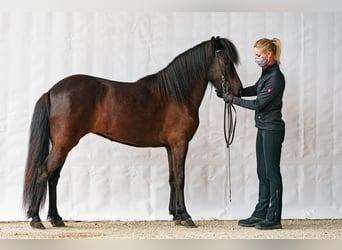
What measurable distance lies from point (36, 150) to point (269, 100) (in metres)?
1.75

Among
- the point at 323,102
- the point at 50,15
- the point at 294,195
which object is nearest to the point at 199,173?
the point at 294,195

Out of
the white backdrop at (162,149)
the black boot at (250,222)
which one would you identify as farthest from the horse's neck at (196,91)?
the black boot at (250,222)

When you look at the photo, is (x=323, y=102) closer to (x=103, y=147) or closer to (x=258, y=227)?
(x=258, y=227)

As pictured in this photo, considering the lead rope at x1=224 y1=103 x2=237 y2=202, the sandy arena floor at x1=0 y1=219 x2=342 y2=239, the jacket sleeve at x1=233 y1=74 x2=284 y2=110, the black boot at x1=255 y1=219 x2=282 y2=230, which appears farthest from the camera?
the lead rope at x1=224 y1=103 x2=237 y2=202

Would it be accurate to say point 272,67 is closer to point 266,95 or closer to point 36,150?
point 266,95

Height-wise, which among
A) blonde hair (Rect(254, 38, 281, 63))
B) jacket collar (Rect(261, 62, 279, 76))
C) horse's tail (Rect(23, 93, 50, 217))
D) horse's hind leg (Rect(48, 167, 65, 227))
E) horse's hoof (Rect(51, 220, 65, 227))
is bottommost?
horse's hoof (Rect(51, 220, 65, 227))

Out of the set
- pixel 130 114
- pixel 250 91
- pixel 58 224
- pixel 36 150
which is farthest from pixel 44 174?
pixel 250 91

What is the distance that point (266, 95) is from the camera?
15.5ft

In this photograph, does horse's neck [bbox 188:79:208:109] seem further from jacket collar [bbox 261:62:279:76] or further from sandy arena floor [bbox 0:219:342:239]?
sandy arena floor [bbox 0:219:342:239]

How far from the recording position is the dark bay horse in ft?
15.6

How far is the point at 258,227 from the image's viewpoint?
485 cm

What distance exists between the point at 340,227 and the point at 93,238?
2.02 m

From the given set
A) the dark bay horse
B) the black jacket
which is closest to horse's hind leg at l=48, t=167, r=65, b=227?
the dark bay horse

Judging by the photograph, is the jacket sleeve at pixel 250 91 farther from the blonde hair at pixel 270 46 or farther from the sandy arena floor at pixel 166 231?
the sandy arena floor at pixel 166 231
